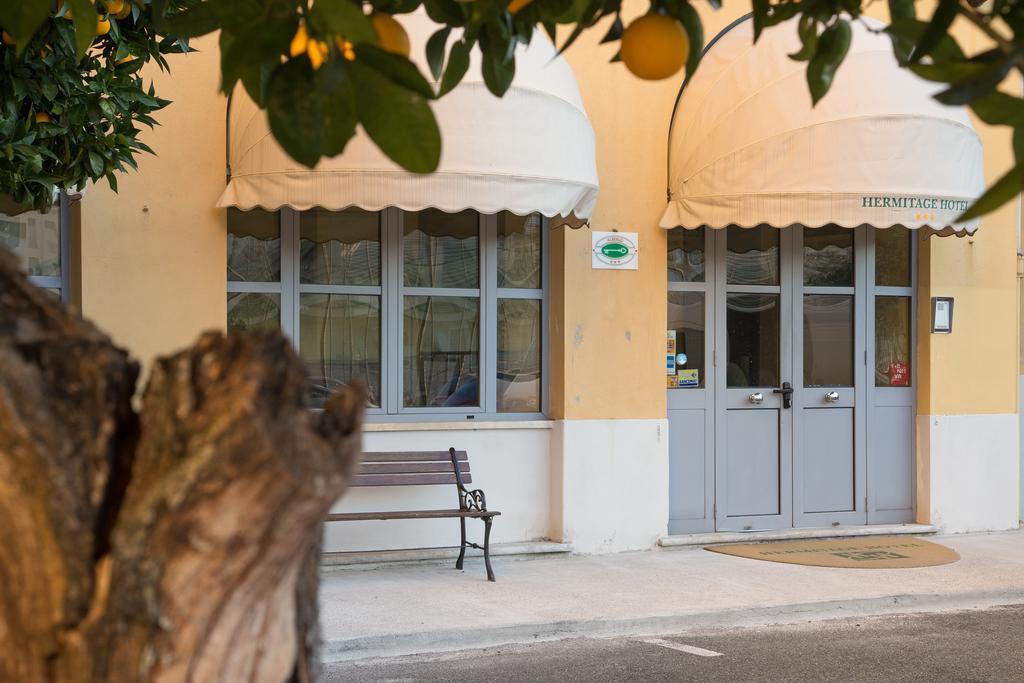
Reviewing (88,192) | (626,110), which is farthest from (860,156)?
(88,192)

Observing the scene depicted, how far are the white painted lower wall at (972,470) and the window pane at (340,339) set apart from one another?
468 cm

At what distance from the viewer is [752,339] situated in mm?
9430

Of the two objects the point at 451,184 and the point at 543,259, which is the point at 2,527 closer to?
the point at 451,184

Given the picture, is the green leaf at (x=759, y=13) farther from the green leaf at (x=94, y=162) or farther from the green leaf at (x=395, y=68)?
the green leaf at (x=94, y=162)

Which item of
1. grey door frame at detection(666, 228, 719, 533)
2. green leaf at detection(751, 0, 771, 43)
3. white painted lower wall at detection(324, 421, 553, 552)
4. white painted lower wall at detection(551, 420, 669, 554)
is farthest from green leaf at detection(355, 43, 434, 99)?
grey door frame at detection(666, 228, 719, 533)

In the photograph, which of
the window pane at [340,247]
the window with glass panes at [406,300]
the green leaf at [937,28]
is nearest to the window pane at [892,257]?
the window with glass panes at [406,300]

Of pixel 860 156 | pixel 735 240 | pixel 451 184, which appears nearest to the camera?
pixel 451 184

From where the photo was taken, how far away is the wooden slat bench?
7.65 meters

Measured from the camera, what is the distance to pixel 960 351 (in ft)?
32.3

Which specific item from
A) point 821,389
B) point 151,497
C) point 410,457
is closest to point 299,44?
point 151,497

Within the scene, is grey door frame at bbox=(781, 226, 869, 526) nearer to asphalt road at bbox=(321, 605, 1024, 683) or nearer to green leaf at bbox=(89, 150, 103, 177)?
asphalt road at bbox=(321, 605, 1024, 683)

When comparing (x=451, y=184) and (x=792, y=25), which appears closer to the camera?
(x=451, y=184)

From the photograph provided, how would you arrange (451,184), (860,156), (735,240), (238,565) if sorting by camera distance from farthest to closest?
(735,240) → (860,156) → (451,184) → (238,565)

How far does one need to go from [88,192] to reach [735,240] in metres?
4.88
